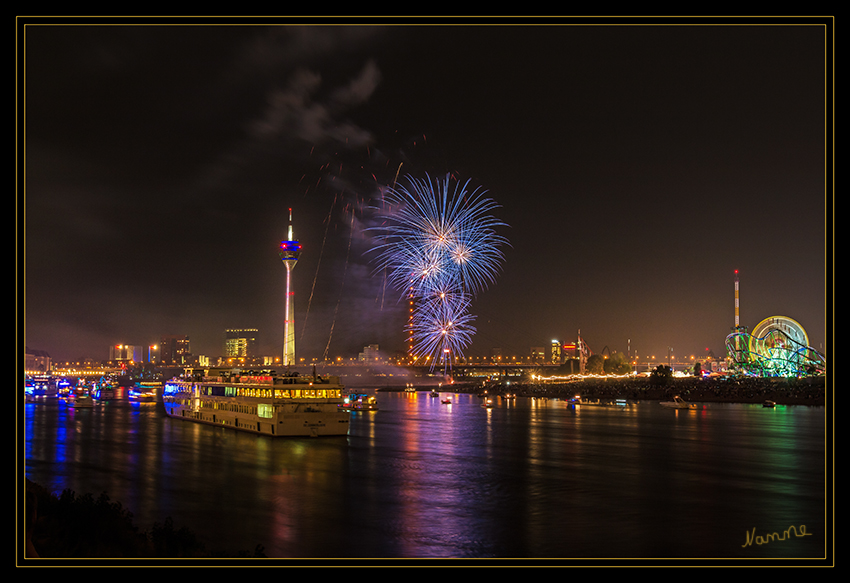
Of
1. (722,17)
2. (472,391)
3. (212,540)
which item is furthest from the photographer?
(472,391)

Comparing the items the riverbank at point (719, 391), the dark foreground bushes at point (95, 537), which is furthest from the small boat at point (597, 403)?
the dark foreground bushes at point (95, 537)

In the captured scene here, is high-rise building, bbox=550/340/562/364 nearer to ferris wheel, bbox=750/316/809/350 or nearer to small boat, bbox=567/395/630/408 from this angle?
ferris wheel, bbox=750/316/809/350

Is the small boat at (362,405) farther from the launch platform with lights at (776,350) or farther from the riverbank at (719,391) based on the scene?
the launch platform with lights at (776,350)

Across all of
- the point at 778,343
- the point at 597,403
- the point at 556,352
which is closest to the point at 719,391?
the point at 597,403

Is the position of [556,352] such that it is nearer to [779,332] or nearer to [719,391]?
[779,332]

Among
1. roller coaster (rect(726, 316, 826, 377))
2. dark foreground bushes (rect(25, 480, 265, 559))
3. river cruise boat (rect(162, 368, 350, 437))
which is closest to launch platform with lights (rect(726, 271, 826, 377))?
roller coaster (rect(726, 316, 826, 377))

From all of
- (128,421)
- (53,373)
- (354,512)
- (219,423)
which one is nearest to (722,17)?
(354,512)
